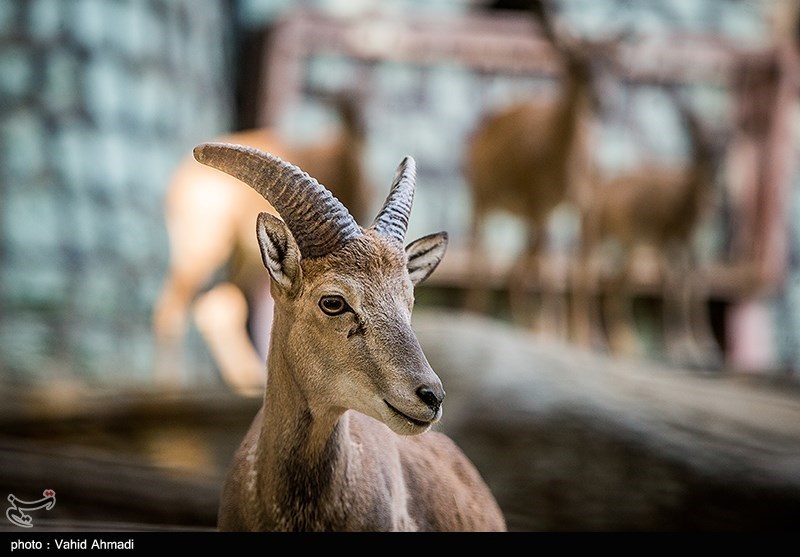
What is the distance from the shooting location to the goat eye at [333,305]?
919mm

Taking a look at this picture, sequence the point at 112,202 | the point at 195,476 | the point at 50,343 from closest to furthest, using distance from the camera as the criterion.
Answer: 1. the point at 195,476
2. the point at 50,343
3. the point at 112,202

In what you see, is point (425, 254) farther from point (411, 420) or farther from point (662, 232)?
point (662, 232)

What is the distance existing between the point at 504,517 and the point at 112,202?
2422mm

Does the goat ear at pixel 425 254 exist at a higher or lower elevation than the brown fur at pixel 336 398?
higher

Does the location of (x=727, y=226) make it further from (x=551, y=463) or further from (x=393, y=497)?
(x=393, y=497)

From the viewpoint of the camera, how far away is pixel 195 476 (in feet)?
4.59

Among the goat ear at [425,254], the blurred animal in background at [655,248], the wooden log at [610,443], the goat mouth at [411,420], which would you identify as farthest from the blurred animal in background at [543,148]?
the goat mouth at [411,420]

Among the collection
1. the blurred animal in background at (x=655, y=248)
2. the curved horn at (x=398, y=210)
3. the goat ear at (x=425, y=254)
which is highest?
the curved horn at (x=398, y=210)

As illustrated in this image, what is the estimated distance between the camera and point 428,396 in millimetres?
837

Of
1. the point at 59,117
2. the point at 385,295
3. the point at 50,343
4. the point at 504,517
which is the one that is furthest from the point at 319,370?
the point at 59,117

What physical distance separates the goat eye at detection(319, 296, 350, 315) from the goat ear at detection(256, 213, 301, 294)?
0.04 m

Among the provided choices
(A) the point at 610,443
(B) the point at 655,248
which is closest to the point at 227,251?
(A) the point at 610,443

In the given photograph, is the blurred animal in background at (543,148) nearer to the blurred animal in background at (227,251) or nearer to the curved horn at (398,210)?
the blurred animal in background at (227,251)

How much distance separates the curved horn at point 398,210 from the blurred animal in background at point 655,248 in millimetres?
1964
